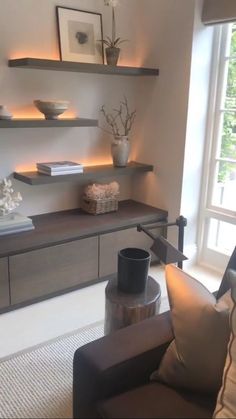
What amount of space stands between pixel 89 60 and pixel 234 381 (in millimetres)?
2560

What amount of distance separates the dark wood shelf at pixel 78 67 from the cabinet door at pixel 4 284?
1274mm

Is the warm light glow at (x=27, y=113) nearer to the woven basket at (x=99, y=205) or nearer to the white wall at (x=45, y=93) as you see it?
the white wall at (x=45, y=93)

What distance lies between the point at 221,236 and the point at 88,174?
3.99ft

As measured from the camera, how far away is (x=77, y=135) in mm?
3283

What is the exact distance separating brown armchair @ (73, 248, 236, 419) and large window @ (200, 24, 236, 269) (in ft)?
6.27

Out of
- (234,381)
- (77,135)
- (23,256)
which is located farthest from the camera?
(77,135)

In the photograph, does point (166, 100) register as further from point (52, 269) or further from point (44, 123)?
point (52, 269)

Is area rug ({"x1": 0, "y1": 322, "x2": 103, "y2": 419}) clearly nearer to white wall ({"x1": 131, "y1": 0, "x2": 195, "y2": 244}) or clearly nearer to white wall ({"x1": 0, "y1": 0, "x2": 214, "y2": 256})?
white wall ({"x1": 0, "y1": 0, "x2": 214, "y2": 256})

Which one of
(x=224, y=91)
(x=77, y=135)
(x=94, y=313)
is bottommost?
(x=94, y=313)

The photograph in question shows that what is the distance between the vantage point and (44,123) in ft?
9.28

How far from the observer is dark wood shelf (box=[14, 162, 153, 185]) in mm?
2881

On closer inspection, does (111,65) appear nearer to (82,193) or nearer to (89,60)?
(89,60)

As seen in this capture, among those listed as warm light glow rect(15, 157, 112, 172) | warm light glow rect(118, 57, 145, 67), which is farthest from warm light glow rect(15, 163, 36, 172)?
warm light glow rect(118, 57, 145, 67)

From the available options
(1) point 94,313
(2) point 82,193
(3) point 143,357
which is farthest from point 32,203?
(3) point 143,357
